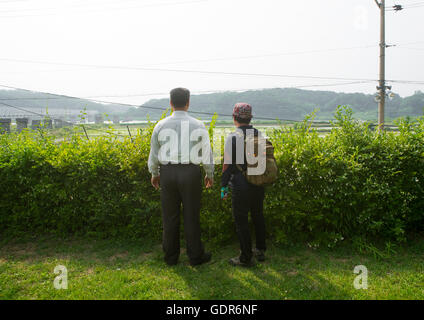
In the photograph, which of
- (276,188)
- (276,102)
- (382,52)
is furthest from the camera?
(276,102)

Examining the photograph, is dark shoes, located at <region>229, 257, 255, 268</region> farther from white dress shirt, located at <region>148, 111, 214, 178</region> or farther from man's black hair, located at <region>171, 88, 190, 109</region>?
man's black hair, located at <region>171, 88, 190, 109</region>

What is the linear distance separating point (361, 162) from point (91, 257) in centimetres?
392

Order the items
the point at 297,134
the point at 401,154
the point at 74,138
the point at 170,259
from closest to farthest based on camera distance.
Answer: the point at 170,259
the point at 401,154
the point at 297,134
the point at 74,138

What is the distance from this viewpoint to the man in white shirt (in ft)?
11.2

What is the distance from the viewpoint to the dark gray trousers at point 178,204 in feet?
11.3

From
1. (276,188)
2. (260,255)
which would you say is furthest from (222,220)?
(276,188)

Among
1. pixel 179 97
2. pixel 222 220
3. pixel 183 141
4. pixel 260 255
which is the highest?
pixel 179 97

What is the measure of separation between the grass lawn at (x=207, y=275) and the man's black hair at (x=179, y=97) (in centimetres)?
199

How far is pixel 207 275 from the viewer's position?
11.2 feet

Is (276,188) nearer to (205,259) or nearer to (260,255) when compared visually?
(260,255)

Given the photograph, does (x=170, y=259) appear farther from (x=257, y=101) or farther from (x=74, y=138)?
(x=257, y=101)

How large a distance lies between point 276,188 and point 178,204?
1.36m
